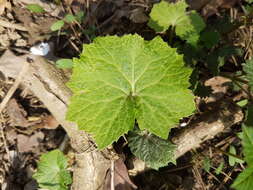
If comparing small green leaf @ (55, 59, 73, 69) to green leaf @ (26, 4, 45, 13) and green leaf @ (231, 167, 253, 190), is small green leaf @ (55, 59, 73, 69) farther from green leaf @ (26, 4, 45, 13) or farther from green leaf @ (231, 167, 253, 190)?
green leaf @ (231, 167, 253, 190)

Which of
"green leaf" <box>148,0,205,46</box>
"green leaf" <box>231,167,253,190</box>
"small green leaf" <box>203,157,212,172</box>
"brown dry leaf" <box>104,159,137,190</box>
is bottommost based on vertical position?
"small green leaf" <box>203,157,212,172</box>

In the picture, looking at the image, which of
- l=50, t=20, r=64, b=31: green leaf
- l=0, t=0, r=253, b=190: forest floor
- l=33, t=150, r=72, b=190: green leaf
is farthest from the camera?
l=50, t=20, r=64, b=31: green leaf

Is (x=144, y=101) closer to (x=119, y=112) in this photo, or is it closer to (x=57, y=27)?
(x=119, y=112)

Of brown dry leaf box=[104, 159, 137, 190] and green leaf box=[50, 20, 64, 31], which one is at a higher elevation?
green leaf box=[50, 20, 64, 31]

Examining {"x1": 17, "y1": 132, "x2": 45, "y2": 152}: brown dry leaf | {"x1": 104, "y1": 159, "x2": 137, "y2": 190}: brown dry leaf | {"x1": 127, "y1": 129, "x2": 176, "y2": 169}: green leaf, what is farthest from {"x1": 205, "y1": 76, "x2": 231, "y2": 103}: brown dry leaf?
{"x1": 17, "y1": 132, "x2": 45, "y2": 152}: brown dry leaf

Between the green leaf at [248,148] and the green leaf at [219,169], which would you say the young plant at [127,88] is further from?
the green leaf at [219,169]

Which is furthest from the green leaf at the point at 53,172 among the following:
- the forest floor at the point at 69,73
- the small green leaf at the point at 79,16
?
the small green leaf at the point at 79,16

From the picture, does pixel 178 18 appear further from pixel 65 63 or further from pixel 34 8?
pixel 34 8

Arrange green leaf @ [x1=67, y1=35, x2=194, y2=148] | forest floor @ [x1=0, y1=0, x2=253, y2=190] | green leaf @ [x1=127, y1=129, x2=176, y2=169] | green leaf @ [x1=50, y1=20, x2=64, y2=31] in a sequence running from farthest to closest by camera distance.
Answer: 1. green leaf @ [x1=50, y1=20, x2=64, y2=31]
2. forest floor @ [x1=0, y1=0, x2=253, y2=190]
3. green leaf @ [x1=127, y1=129, x2=176, y2=169]
4. green leaf @ [x1=67, y1=35, x2=194, y2=148]
